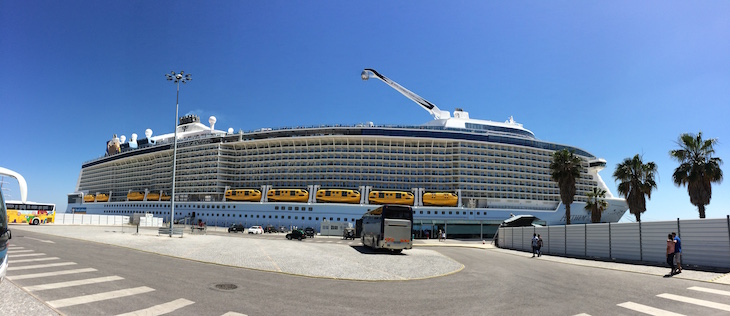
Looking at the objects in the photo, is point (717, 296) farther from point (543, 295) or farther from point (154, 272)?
point (154, 272)

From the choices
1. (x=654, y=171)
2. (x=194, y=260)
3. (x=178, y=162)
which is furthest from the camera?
(x=178, y=162)

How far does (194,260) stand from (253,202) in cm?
5549

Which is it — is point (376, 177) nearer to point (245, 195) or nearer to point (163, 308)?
point (245, 195)

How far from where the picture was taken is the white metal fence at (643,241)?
14195 millimetres

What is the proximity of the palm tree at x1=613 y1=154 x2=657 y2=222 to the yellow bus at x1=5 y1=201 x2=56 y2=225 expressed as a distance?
7497 centimetres

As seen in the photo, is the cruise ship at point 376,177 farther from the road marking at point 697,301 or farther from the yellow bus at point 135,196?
the road marking at point 697,301

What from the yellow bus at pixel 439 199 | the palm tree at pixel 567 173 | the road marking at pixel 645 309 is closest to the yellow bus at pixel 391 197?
the yellow bus at pixel 439 199

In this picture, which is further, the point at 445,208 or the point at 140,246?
the point at 445,208

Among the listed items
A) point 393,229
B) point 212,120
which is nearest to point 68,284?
point 393,229

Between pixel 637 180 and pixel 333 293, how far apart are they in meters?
40.6

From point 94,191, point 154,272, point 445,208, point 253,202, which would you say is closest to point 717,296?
point 154,272

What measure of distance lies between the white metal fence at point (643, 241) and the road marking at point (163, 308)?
19.0 meters

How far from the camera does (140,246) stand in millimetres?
20328

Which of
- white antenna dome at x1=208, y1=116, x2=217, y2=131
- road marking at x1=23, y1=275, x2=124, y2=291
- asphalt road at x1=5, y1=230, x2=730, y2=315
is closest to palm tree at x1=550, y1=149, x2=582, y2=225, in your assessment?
asphalt road at x1=5, y1=230, x2=730, y2=315
